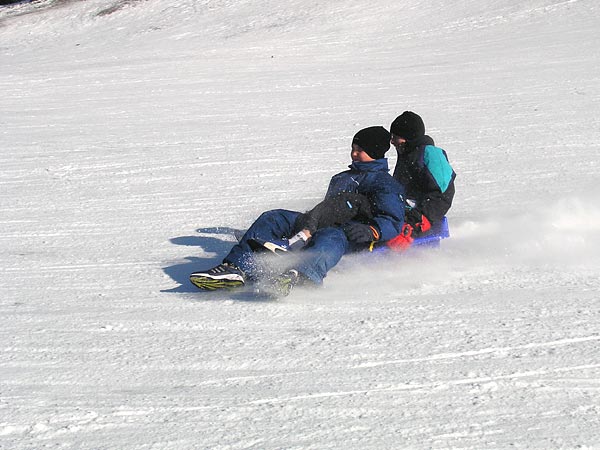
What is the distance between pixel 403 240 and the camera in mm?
5598

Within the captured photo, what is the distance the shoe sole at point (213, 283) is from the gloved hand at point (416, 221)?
126 cm

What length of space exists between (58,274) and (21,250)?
743 millimetres

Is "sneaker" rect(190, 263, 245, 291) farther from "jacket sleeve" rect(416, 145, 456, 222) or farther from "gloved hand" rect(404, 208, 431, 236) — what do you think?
"jacket sleeve" rect(416, 145, 456, 222)

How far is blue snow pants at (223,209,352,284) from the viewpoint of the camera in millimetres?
4973

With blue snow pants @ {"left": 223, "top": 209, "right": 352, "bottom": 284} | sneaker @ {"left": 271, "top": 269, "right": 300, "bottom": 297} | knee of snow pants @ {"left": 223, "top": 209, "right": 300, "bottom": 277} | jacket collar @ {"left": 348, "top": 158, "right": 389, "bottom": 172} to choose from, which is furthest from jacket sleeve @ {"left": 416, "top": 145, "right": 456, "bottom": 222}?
sneaker @ {"left": 271, "top": 269, "right": 300, "bottom": 297}

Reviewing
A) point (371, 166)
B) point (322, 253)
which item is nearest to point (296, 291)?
point (322, 253)

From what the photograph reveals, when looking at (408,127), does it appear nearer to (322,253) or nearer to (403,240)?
(403,240)

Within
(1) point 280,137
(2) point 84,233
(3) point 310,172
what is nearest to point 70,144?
(1) point 280,137

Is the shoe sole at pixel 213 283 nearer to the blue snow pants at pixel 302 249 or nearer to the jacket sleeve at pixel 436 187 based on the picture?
the blue snow pants at pixel 302 249

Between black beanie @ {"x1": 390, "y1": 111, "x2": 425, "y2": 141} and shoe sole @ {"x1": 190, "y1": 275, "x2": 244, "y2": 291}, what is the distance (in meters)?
1.64

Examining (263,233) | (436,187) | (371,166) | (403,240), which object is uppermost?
(371,166)

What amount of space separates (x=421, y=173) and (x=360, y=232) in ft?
2.85

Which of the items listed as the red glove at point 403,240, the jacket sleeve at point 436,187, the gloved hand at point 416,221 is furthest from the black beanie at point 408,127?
the red glove at point 403,240

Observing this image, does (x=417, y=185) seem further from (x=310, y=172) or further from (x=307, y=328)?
(x=310, y=172)
